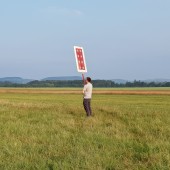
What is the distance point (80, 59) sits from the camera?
20.6 meters

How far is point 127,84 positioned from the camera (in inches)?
6905

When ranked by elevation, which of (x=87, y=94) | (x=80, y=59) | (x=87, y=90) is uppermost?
(x=80, y=59)

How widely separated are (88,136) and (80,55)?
31.9 ft

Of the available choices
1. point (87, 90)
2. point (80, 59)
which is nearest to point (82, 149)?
point (87, 90)

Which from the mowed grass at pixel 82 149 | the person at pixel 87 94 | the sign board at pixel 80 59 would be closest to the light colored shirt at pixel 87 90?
the person at pixel 87 94

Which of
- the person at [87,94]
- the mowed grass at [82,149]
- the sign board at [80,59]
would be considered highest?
the sign board at [80,59]

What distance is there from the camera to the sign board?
2027 cm

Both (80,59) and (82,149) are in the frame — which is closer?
(82,149)

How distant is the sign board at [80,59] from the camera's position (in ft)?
66.5

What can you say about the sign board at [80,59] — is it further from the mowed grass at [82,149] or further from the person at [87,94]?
the mowed grass at [82,149]

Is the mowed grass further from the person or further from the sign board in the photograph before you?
the sign board

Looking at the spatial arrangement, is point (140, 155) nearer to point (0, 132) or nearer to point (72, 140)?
point (72, 140)

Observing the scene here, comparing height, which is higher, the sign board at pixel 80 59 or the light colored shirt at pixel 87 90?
the sign board at pixel 80 59

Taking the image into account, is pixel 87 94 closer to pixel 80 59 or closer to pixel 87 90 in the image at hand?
pixel 87 90
